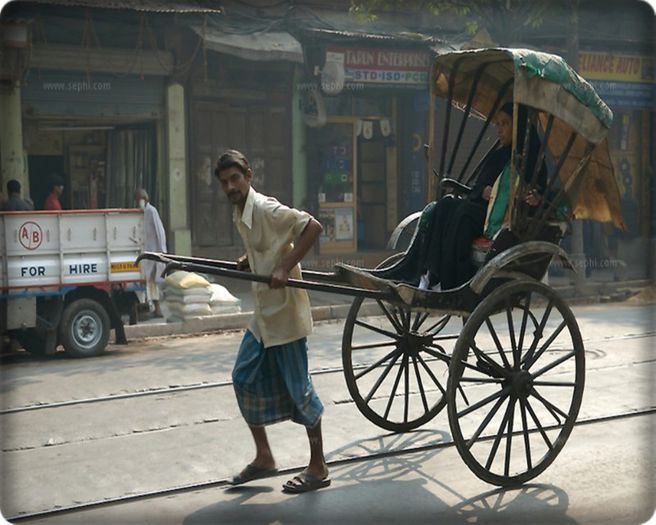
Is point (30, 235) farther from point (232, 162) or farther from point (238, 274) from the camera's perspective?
point (238, 274)

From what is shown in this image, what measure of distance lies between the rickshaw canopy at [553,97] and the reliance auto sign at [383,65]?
9.43 m

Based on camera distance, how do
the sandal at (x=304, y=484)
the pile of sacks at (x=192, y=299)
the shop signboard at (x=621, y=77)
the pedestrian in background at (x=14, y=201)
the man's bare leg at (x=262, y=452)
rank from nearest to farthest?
the sandal at (x=304, y=484) < the man's bare leg at (x=262, y=452) < the pedestrian in background at (x=14, y=201) < the pile of sacks at (x=192, y=299) < the shop signboard at (x=621, y=77)

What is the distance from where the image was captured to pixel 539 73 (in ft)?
17.1

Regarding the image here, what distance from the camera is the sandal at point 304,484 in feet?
16.6

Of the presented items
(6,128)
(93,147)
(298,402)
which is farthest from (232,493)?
(93,147)

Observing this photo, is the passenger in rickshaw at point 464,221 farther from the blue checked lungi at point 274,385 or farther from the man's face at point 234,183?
the man's face at point 234,183

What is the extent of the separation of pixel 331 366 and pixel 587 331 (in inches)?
136

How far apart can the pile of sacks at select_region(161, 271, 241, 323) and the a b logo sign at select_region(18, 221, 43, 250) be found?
98.4 inches

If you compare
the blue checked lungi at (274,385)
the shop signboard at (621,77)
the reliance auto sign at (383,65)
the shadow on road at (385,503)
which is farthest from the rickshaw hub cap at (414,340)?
the shop signboard at (621,77)

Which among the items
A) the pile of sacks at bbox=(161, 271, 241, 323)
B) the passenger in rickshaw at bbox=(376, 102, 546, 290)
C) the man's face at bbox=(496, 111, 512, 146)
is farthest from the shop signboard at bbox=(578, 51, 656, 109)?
the passenger in rickshaw at bbox=(376, 102, 546, 290)

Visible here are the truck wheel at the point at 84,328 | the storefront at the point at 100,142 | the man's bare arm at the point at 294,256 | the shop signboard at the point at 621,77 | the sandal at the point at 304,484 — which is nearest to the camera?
the man's bare arm at the point at 294,256

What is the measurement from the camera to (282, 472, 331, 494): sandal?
5.07 meters

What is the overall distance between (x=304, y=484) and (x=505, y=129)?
2.54 m

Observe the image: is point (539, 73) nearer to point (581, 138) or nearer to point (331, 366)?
point (581, 138)
